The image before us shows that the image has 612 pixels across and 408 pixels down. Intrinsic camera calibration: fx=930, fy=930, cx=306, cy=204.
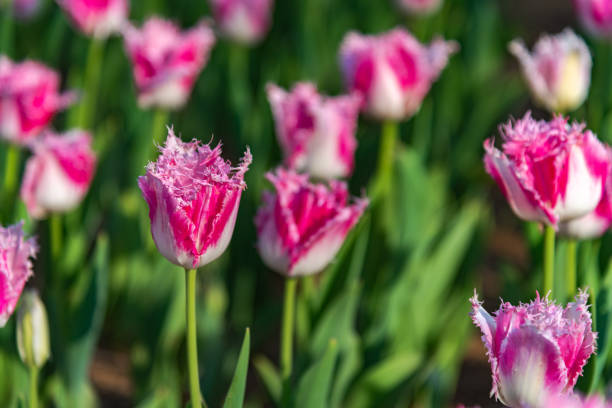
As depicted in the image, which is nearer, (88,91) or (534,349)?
(534,349)

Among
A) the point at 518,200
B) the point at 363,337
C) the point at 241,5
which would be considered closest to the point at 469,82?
the point at 241,5

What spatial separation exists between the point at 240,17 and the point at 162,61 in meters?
0.60

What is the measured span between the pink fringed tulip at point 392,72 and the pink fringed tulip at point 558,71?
0.18 metres

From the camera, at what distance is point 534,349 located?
792mm

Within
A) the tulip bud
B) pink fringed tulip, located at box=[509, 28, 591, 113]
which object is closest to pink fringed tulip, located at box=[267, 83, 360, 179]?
pink fringed tulip, located at box=[509, 28, 591, 113]

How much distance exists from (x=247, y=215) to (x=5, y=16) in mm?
728

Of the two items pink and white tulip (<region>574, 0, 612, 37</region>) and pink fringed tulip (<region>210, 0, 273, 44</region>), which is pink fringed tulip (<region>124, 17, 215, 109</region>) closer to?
pink fringed tulip (<region>210, 0, 273, 44</region>)

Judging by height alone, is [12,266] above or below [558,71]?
below

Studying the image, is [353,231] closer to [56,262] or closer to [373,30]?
[56,262]

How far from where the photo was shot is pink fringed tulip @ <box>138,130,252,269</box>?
824 millimetres

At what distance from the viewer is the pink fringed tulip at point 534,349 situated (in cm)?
79

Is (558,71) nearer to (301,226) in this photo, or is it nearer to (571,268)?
(571,268)

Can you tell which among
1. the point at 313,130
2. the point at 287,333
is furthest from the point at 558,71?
the point at 287,333

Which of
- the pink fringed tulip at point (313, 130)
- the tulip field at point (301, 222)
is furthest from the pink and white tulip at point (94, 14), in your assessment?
the pink fringed tulip at point (313, 130)
